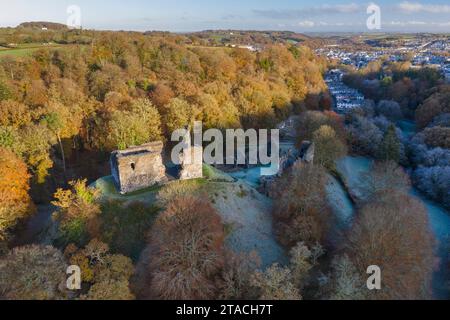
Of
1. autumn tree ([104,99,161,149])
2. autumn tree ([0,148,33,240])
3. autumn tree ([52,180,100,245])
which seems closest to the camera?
autumn tree ([52,180,100,245])

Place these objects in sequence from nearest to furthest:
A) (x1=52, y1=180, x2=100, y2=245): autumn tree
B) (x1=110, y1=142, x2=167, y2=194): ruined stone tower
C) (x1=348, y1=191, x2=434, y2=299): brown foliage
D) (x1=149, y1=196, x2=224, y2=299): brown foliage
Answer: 1. (x1=149, y1=196, x2=224, y2=299): brown foliage
2. (x1=348, y1=191, x2=434, y2=299): brown foliage
3. (x1=52, y1=180, x2=100, y2=245): autumn tree
4. (x1=110, y1=142, x2=167, y2=194): ruined stone tower

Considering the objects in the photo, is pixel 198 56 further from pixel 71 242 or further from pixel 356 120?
pixel 71 242

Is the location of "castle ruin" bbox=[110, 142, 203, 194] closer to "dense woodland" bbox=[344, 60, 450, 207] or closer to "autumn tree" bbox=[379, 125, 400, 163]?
"dense woodland" bbox=[344, 60, 450, 207]

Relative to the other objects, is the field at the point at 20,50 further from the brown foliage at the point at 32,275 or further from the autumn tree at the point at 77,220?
the brown foliage at the point at 32,275

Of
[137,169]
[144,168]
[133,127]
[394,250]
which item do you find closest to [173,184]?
[144,168]

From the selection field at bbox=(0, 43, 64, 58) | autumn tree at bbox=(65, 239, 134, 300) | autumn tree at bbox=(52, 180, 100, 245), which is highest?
field at bbox=(0, 43, 64, 58)

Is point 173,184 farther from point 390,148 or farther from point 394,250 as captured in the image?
point 390,148

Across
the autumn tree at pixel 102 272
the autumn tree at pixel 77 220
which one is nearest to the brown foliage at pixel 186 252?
the autumn tree at pixel 102 272

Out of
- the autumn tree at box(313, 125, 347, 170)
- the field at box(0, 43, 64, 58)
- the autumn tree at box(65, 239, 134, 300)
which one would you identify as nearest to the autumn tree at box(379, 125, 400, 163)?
the autumn tree at box(313, 125, 347, 170)

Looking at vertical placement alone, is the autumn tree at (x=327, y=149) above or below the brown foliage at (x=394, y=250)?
above
